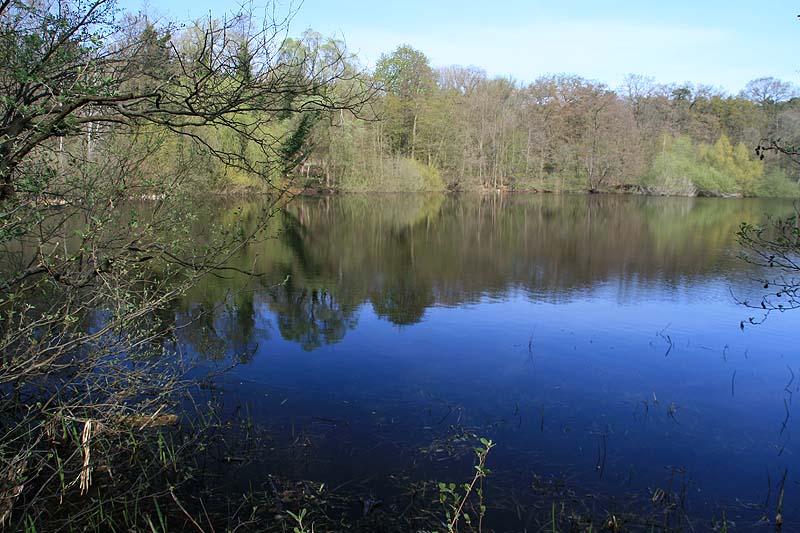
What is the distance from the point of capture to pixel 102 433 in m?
5.05

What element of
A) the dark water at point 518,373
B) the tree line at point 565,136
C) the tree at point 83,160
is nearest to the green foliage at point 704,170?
the tree line at point 565,136

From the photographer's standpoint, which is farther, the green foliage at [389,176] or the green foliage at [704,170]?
the green foliage at [704,170]

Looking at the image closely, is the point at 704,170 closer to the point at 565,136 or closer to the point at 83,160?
the point at 565,136

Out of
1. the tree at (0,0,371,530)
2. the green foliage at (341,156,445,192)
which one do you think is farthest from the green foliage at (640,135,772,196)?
the tree at (0,0,371,530)

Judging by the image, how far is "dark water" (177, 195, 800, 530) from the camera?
17.8 feet

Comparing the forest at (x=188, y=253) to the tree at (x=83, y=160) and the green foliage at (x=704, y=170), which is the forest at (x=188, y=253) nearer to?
the tree at (x=83, y=160)

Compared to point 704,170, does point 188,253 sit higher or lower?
lower

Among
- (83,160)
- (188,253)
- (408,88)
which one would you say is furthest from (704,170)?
(83,160)

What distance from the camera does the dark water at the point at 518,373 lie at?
5.42m

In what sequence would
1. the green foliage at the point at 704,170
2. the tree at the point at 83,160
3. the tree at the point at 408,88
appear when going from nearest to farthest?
the tree at the point at 83,160
the tree at the point at 408,88
the green foliage at the point at 704,170

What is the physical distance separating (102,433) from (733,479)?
18.8ft

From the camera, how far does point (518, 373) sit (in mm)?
8000

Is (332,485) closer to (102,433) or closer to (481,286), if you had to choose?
(102,433)

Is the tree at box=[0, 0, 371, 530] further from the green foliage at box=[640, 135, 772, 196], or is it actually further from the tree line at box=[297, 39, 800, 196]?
the green foliage at box=[640, 135, 772, 196]
